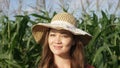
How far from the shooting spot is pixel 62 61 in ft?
8.25

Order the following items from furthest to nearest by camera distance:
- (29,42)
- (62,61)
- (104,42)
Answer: (29,42), (104,42), (62,61)

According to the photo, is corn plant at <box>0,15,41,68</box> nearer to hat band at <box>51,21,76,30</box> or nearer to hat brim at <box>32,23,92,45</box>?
hat brim at <box>32,23,92,45</box>

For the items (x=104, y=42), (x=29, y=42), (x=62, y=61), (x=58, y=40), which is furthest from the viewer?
(x=29, y=42)

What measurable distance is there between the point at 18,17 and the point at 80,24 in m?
0.70

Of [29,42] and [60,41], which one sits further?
[29,42]

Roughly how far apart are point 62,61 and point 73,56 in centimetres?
11

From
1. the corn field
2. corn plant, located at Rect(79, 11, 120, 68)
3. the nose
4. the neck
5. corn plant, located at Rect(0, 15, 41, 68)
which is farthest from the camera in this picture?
corn plant, located at Rect(0, 15, 41, 68)

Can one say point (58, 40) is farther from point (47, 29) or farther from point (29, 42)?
point (29, 42)

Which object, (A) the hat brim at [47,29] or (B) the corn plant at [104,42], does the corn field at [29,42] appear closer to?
(B) the corn plant at [104,42]

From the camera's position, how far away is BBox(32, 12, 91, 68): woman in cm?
240

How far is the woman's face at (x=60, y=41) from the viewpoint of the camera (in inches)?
94.0

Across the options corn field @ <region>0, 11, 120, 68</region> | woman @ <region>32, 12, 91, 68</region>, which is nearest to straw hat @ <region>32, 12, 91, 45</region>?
woman @ <region>32, 12, 91, 68</region>

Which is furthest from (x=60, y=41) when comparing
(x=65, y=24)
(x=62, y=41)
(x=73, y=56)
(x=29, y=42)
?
(x=29, y=42)

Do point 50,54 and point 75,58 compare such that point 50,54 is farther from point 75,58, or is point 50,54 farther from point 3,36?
point 3,36
